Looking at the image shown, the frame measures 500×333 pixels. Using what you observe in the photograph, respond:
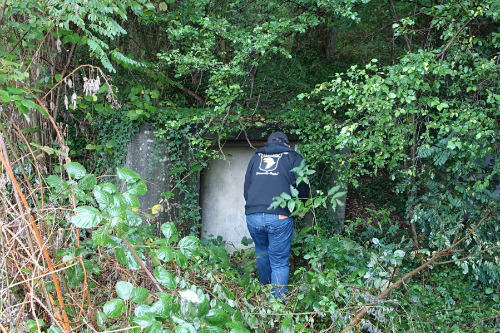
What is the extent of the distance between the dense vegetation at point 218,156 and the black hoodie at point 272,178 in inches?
8.0

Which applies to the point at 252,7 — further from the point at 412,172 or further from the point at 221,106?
the point at 412,172

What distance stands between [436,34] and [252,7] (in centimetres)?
252

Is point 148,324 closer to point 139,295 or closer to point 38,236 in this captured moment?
point 139,295

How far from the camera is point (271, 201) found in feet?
15.4

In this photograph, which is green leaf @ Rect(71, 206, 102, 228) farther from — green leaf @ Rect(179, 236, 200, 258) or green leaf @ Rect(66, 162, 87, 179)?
green leaf @ Rect(179, 236, 200, 258)

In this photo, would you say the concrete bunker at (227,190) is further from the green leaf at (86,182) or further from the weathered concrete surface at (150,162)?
the green leaf at (86,182)

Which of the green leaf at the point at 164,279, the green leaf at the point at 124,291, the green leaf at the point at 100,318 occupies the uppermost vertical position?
the green leaf at the point at 164,279

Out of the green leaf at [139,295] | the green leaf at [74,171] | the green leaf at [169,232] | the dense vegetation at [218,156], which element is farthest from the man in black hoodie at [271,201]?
the green leaf at [139,295]

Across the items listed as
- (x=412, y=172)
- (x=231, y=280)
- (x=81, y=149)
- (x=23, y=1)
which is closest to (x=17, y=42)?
(x=23, y=1)

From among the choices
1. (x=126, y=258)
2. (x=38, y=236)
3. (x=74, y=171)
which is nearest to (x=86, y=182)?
(x=74, y=171)

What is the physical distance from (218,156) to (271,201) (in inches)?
56.7

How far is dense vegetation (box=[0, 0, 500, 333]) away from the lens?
270cm

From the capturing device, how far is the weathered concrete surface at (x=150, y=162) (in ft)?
20.3

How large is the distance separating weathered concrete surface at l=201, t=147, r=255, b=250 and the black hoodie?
1.71 metres
